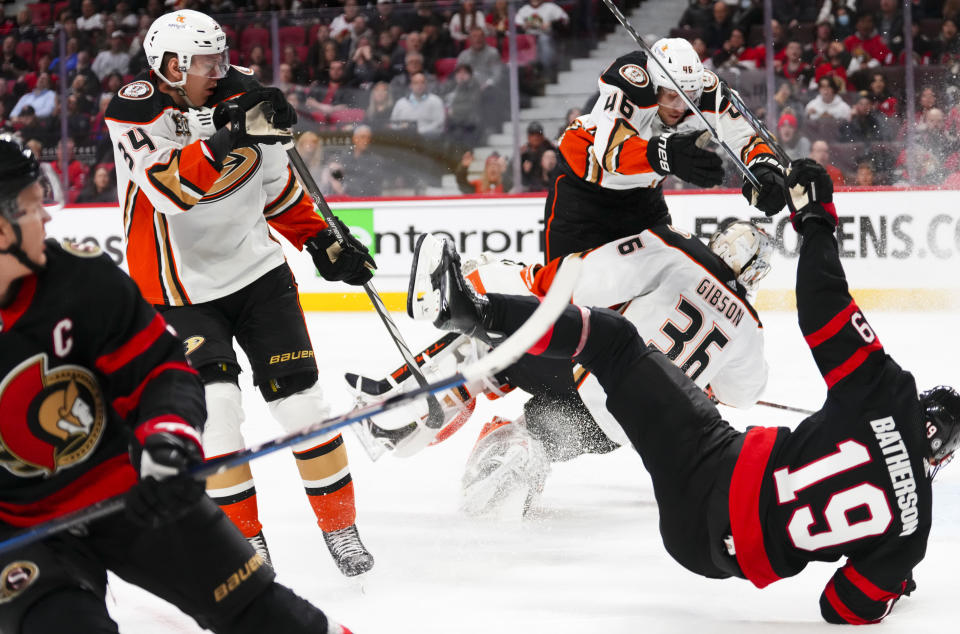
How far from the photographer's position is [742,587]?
2664 mm

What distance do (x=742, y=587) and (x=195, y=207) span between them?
5.19 ft

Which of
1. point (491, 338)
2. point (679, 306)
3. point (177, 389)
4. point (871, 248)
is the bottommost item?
point (871, 248)

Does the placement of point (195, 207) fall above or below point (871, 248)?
above

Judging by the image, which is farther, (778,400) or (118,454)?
(778,400)

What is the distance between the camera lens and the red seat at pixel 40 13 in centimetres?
964

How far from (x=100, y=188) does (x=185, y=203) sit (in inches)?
208

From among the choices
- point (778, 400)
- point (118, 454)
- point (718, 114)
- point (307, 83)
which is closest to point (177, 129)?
point (118, 454)

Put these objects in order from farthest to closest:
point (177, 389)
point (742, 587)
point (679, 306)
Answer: point (679, 306)
point (742, 587)
point (177, 389)

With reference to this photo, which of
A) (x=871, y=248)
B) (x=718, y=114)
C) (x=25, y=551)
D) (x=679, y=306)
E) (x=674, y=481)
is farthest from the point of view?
(x=871, y=248)

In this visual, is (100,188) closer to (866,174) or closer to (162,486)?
(866,174)

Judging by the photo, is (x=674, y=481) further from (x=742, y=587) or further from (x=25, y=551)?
(x=25, y=551)

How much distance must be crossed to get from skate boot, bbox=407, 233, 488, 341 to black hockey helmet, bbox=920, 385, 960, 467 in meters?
0.89

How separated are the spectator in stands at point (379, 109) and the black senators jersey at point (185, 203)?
4.49 metres

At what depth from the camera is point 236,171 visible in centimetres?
282
